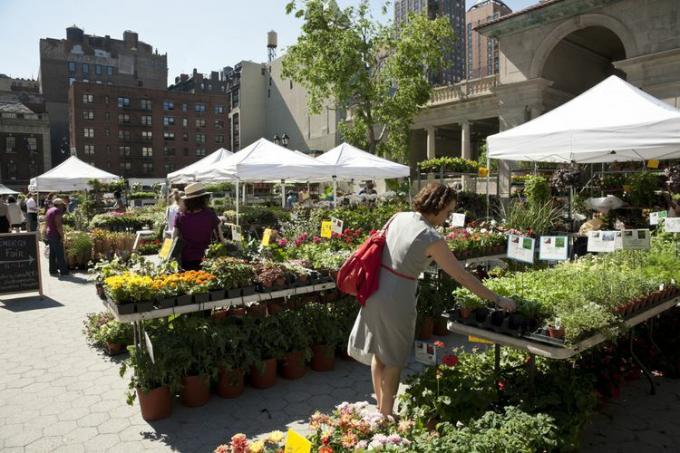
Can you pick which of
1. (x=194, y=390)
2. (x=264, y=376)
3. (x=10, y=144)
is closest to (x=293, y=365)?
(x=264, y=376)

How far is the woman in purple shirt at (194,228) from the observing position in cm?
595

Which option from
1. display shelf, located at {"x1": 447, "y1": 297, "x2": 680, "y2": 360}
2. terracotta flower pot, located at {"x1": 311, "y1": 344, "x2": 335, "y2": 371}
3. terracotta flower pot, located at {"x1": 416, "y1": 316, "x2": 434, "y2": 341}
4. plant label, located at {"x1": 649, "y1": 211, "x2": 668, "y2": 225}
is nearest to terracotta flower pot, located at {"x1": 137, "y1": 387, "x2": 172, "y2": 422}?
terracotta flower pot, located at {"x1": 311, "y1": 344, "x2": 335, "y2": 371}

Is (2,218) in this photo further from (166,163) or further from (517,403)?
(166,163)

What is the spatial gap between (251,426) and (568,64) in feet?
87.7

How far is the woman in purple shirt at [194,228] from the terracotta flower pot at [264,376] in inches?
69.4

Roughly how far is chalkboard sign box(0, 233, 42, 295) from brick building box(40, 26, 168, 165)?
3230 inches

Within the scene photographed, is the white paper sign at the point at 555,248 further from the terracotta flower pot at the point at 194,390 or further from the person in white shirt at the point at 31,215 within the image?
the person in white shirt at the point at 31,215

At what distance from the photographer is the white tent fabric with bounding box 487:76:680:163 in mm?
5691

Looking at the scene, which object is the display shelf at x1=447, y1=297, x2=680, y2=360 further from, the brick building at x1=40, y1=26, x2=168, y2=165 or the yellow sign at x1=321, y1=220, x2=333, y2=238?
the brick building at x1=40, y1=26, x2=168, y2=165

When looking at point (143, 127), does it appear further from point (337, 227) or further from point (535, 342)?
point (535, 342)

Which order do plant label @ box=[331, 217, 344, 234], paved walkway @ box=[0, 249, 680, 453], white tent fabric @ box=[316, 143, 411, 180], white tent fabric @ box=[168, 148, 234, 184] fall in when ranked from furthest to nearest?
white tent fabric @ box=[168, 148, 234, 184]
white tent fabric @ box=[316, 143, 411, 180]
plant label @ box=[331, 217, 344, 234]
paved walkway @ box=[0, 249, 680, 453]

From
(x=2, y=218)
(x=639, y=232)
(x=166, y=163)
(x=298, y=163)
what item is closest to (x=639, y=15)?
(x=298, y=163)

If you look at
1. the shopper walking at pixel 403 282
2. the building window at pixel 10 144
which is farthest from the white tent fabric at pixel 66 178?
the building window at pixel 10 144

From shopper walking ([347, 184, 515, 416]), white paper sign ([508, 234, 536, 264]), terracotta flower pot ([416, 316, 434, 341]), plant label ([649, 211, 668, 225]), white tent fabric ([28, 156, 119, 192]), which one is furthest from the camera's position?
white tent fabric ([28, 156, 119, 192])
